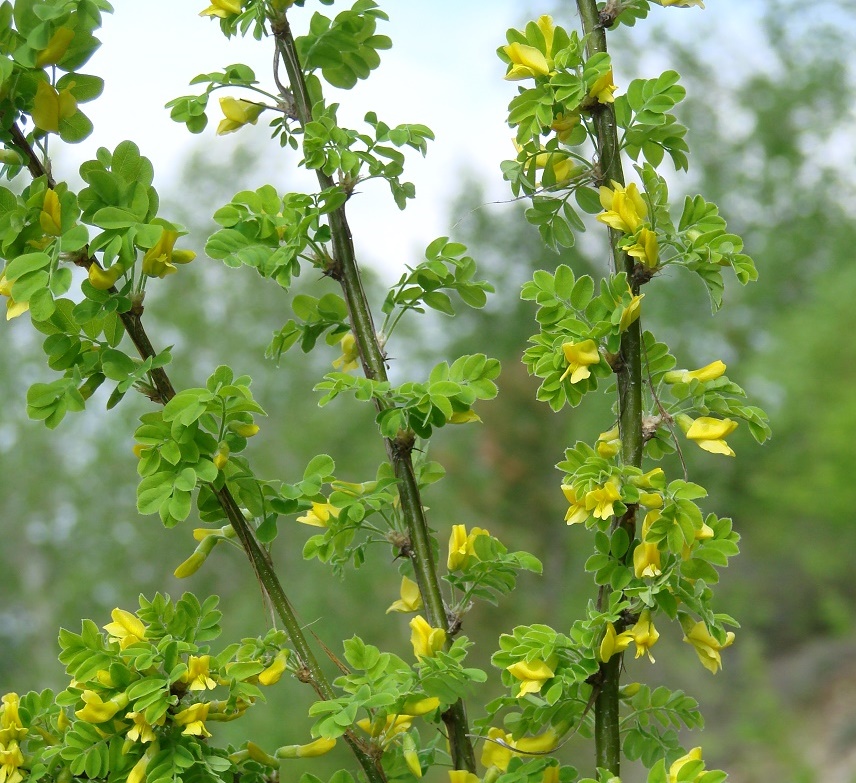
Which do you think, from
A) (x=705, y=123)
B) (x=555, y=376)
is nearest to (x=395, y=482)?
(x=555, y=376)

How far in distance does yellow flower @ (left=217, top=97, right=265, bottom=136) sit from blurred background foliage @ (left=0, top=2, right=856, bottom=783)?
711cm

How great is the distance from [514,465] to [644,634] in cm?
990

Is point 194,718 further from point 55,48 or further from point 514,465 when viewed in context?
point 514,465

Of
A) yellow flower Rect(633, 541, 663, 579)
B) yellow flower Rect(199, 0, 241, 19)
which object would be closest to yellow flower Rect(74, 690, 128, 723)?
yellow flower Rect(633, 541, 663, 579)

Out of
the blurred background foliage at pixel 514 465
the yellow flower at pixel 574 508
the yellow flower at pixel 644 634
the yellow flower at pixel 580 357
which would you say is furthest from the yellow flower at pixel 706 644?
the blurred background foliage at pixel 514 465

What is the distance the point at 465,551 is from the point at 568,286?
1.05 feet

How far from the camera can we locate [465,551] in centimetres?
110

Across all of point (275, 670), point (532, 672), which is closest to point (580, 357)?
point (532, 672)

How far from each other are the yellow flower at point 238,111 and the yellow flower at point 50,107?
22 cm

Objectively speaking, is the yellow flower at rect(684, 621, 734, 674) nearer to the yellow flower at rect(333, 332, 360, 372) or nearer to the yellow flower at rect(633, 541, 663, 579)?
the yellow flower at rect(633, 541, 663, 579)

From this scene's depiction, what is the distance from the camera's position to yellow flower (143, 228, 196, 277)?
3.15ft

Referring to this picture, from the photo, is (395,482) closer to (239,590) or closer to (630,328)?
(630,328)

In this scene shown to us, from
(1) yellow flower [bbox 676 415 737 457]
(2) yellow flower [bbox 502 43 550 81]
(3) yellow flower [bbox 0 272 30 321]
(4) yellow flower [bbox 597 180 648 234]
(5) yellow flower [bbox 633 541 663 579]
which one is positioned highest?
(2) yellow flower [bbox 502 43 550 81]

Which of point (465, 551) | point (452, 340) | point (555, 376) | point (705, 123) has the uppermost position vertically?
point (705, 123)
